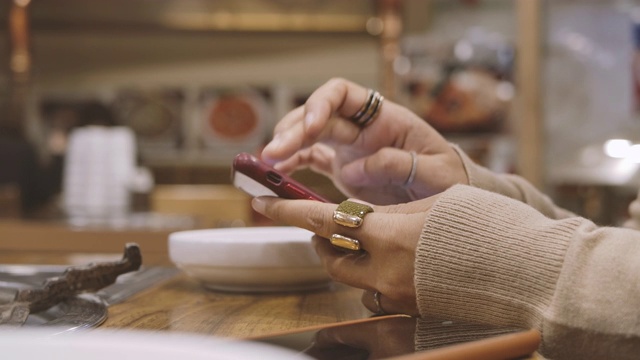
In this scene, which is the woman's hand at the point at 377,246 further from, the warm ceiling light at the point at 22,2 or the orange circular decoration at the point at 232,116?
the warm ceiling light at the point at 22,2

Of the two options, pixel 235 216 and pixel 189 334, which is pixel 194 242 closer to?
pixel 189 334

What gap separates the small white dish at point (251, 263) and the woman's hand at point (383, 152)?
0.16m

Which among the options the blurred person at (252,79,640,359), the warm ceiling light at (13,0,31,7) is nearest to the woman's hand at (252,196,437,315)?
the blurred person at (252,79,640,359)

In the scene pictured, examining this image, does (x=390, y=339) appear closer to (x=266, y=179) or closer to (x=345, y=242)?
(x=345, y=242)

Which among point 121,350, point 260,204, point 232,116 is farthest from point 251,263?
point 232,116

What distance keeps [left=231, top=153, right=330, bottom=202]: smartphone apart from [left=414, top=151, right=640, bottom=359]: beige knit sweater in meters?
0.18

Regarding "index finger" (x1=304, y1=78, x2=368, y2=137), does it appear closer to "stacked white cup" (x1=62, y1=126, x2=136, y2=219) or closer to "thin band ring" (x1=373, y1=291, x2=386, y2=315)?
"thin band ring" (x1=373, y1=291, x2=386, y2=315)

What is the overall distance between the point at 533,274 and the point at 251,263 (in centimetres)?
38

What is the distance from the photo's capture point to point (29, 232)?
272 cm

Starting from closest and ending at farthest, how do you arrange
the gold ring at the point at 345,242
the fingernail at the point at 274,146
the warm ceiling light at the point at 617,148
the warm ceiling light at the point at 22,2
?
the gold ring at the point at 345,242 < the fingernail at the point at 274,146 < the warm ceiling light at the point at 617,148 < the warm ceiling light at the point at 22,2

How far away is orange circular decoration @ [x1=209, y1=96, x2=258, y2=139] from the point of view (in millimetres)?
4066

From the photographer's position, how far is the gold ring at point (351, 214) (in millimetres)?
726

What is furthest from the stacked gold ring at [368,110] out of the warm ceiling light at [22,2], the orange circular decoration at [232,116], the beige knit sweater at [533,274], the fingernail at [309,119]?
the warm ceiling light at [22,2]

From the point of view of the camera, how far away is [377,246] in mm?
714
